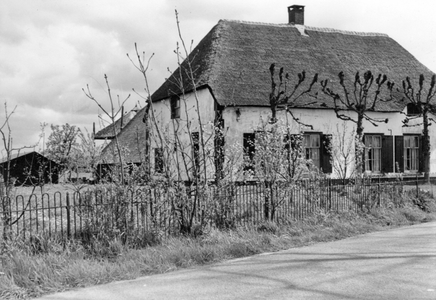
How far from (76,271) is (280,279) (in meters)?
2.60

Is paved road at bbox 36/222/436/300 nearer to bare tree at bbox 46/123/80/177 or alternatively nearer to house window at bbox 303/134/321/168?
house window at bbox 303/134/321/168

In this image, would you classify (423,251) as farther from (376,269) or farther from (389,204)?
(389,204)

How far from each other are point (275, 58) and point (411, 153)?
24.2 feet

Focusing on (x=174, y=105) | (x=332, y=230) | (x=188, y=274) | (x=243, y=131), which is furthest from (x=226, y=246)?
(x=174, y=105)

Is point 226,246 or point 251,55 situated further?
point 251,55

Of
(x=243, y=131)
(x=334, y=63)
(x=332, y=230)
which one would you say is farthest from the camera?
(x=334, y=63)

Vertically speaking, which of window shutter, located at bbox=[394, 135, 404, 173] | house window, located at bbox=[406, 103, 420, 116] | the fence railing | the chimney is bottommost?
the fence railing

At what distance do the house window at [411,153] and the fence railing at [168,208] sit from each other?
10.9 metres

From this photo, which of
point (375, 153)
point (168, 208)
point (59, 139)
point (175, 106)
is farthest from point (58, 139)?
point (168, 208)

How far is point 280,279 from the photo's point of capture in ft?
20.8

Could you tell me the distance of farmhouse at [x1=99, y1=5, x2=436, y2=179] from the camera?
18406mm

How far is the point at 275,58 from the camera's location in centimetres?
2133

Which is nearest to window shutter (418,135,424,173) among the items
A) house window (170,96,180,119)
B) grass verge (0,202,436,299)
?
house window (170,96,180,119)

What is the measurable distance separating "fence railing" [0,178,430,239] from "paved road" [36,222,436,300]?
146 cm
